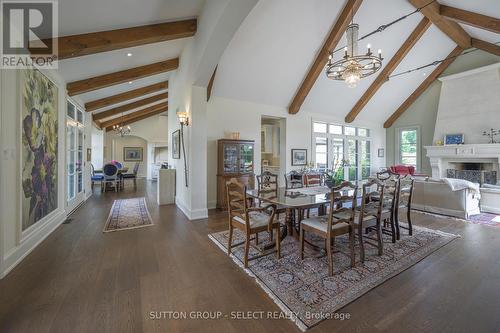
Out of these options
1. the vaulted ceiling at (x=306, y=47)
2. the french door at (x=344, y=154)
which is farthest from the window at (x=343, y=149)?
the vaulted ceiling at (x=306, y=47)

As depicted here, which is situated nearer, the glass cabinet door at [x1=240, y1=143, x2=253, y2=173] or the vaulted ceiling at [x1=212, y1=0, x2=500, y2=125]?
the vaulted ceiling at [x1=212, y1=0, x2=500, y2=125]

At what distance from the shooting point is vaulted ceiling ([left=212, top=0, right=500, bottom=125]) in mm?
4383

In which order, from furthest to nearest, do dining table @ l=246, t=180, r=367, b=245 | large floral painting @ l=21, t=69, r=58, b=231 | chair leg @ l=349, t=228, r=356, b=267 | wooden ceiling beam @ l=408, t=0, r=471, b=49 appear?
wooden ceiling beam @ l=408, t=0, r=471, b=49 < large floral painting @ l=21, t=69, r=58, b=231 < dining table @ l=246, t=180, r=367, b=245 < chair leg @ l=349, t=228, r=356, b=267

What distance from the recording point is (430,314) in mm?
1764

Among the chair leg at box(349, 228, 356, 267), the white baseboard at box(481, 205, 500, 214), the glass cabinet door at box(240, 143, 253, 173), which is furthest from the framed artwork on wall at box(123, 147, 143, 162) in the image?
the white baseboard at box(481, 205, 500, 214)

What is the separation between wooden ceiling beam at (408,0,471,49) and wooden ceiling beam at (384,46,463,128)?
0.32 meters

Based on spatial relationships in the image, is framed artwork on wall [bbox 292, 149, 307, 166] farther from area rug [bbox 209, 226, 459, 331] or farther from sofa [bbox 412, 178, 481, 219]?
area rug [bbox 209, 226, 459, 331]

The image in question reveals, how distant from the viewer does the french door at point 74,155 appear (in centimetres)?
480

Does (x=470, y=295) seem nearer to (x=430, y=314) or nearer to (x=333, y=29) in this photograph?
(x=430, y=314)

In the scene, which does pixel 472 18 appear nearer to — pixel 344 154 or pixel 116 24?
pixel 344 154

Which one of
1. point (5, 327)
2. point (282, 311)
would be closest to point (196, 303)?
point (282, 311)

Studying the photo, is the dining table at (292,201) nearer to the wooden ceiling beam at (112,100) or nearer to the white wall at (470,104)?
the wooden ceiling beam at (112,100)

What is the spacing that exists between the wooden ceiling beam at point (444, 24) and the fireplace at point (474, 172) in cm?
378

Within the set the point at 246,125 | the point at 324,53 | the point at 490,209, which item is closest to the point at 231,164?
the point at 246,125
